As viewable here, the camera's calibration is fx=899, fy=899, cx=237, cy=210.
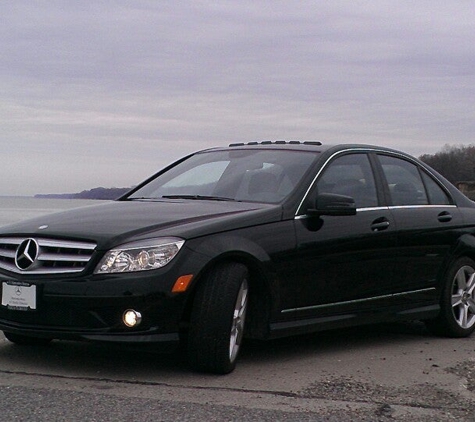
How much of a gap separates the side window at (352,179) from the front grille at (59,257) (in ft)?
6.54

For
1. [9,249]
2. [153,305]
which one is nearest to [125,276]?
[153,305]

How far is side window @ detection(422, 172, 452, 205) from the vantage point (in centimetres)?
784

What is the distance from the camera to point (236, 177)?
22.4 feet

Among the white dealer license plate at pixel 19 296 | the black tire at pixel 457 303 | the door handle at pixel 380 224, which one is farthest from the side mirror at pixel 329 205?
the white dealer license plate at pixel 19 296

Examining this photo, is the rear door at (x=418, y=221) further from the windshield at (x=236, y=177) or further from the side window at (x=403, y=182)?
the windshield at (x=236, y=177)

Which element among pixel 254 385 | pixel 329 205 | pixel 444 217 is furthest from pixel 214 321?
pixel 444 217

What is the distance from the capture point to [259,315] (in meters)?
5.93

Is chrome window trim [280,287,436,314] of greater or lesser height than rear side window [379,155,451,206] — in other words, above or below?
below

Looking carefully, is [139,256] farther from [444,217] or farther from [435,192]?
[435,192]

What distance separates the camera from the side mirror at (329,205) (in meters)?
6.28

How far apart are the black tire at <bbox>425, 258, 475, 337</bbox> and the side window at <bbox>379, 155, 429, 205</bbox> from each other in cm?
68

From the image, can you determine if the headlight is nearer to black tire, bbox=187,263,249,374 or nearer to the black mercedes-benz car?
the black mercedes-benz car

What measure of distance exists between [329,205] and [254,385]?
5.02 ft

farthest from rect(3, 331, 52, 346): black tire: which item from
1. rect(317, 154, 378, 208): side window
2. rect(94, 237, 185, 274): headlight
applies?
rect(317, 154, 378, 208): side window
